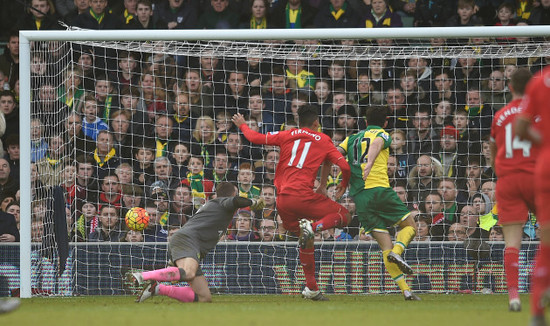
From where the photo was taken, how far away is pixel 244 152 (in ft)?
41.9

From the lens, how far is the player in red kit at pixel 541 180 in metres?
5.30

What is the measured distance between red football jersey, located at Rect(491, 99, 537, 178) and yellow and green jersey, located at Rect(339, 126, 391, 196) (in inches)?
84.4

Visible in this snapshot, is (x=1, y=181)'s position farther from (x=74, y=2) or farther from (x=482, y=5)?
(x=482, y=5)

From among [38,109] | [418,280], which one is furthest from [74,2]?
[418,280]

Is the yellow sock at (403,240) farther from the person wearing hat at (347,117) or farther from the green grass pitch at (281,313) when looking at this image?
the person wearing hat at (347,117)

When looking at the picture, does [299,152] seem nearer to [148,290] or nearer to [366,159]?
[366,159]

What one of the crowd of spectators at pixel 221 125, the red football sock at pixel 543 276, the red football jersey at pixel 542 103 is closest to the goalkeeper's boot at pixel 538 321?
the red football sock at pixel 543 276

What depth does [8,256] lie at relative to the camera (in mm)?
11500

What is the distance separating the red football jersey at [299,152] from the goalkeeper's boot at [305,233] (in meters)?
0.65

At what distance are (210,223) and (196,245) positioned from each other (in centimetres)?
29

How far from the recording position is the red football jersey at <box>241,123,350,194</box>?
33.0ft

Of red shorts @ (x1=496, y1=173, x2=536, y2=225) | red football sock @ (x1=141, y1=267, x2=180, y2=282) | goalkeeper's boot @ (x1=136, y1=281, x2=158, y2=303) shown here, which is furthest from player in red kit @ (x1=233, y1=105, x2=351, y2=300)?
red shorts @ (x1=496, y1=173, x2=536, y2=225)

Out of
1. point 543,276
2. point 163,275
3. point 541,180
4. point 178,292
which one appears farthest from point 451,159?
point 543,276

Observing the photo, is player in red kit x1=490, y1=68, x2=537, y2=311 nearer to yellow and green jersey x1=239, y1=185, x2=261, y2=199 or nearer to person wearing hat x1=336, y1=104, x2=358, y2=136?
person wearing hat x1=336, y1=104, x2=358, y2=136
